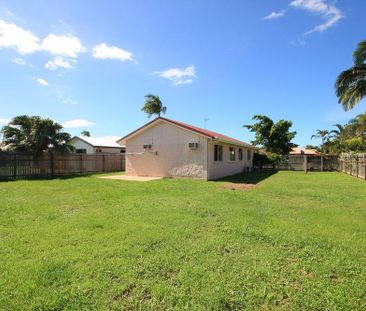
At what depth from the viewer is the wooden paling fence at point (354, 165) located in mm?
16906

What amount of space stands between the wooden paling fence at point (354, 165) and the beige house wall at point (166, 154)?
9.99 m

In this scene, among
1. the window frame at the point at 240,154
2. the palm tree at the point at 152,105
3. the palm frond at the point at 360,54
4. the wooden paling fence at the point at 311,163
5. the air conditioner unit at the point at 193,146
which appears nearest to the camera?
the palm frond at the point at 360,54

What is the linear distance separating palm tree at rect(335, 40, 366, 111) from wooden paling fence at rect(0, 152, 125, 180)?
1838 centimetres

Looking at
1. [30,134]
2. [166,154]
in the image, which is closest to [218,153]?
[166,154]

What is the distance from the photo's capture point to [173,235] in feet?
16.9

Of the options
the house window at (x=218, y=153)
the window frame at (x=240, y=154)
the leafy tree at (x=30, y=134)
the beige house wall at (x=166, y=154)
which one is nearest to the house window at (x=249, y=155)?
the window frame at (x=240, y=154)

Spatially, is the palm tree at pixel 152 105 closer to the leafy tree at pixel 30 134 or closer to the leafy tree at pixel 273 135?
the leafy tree at pixel 273 135

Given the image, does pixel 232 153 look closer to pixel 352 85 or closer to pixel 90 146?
pixel 352 85

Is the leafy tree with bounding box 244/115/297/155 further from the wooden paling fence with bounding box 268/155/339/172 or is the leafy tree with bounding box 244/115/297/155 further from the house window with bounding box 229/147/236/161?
the house window with bounding box 229/147/236/161

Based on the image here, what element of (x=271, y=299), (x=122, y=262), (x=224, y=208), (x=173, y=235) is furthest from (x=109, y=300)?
(x=224, y=208)

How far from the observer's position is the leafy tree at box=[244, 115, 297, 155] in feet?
106

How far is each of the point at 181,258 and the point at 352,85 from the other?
18.5m

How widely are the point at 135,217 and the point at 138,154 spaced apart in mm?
12848

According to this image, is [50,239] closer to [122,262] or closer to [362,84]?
[122,262]
